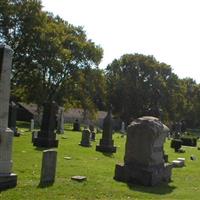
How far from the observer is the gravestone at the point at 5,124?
12.5 metres

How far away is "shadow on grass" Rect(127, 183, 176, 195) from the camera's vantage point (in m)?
14.0

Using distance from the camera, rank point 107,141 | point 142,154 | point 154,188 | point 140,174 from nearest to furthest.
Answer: point 154,188
point 140,174
point 142,154
point 107,141

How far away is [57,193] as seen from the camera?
12.4 m

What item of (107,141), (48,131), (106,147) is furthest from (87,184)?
(107,141)

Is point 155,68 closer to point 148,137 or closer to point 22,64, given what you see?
point 22,64

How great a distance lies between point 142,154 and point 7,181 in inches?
187

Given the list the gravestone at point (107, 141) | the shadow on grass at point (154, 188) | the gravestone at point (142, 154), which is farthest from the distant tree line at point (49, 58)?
the shadow on grass at point (154, 188)

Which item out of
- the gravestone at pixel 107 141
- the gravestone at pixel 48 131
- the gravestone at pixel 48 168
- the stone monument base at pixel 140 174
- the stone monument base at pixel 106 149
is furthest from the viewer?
the gravestone at pixel 107 141

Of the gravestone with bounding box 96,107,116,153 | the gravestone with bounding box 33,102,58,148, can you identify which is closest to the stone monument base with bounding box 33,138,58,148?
the gravestone with bounding box 33,102,58,148

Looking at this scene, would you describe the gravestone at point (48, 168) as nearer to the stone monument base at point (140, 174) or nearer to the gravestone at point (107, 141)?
the stone monument base at point (140, 174)

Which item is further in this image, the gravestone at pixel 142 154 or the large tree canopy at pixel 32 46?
the large tree canopy at pixel 32 46

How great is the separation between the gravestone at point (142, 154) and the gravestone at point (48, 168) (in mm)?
2485

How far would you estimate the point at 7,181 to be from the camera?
12453 mm

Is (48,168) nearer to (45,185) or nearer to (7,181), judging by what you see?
(45,185)
